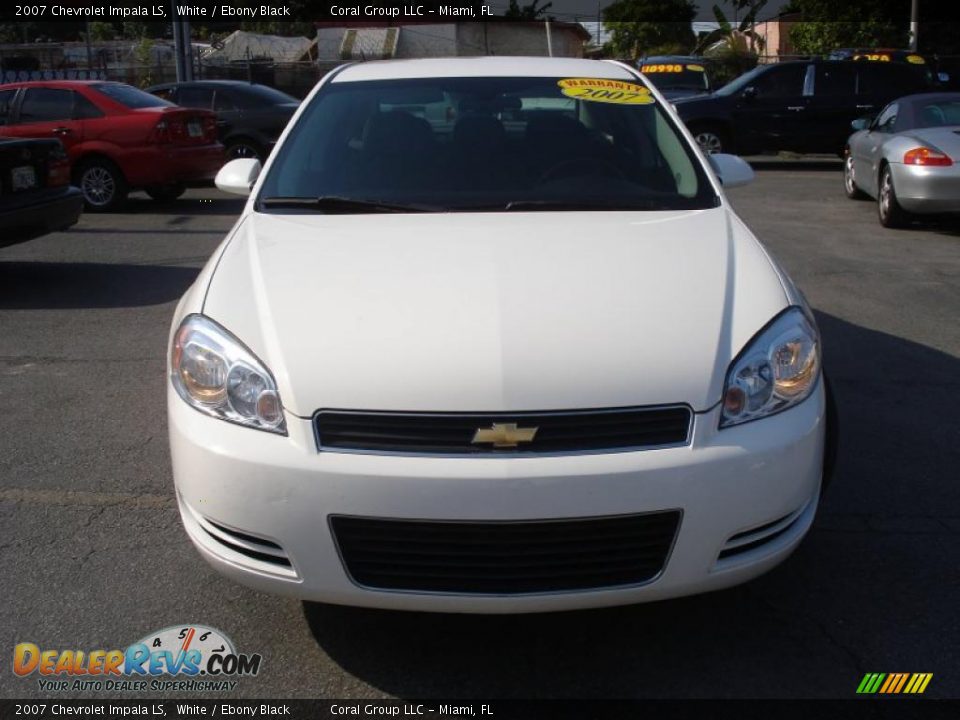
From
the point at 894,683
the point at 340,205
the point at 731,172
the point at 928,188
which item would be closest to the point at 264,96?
the point at 928,188

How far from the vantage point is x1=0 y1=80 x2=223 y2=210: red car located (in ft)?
39.8

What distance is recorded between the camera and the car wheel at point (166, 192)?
1328 centimetres

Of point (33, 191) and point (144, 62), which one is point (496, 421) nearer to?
point (33, 191)

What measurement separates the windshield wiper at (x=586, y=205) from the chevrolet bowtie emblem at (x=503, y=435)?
4.67ft

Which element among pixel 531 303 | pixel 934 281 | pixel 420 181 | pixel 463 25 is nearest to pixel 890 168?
pixel 934 281

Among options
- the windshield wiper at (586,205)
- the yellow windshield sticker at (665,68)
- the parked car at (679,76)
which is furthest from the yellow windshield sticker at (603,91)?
the yellow windshield sticker at (665,68)

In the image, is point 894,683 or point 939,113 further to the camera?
point 939,113

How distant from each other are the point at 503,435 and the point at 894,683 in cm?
131

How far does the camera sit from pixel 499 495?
259cm

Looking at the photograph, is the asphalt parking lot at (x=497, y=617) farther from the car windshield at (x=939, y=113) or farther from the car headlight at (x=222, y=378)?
the car windshield at (x=939, y=113)

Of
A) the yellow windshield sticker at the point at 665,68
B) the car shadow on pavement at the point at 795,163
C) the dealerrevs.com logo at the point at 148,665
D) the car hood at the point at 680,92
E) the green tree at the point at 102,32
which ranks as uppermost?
the green tree at the point at 102,32

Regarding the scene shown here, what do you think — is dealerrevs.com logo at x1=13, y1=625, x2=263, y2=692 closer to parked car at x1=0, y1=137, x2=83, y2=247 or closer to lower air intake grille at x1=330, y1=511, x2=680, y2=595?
lower air intake grille at x1=330, y1=511, x2=680, y2=595

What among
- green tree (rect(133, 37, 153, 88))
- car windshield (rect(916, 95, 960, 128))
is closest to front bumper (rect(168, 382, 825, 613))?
car windshield (rect(916, 95, 960, 128))

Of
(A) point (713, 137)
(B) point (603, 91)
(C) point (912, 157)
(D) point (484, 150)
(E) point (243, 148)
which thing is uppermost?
(B) point (603, 91)
